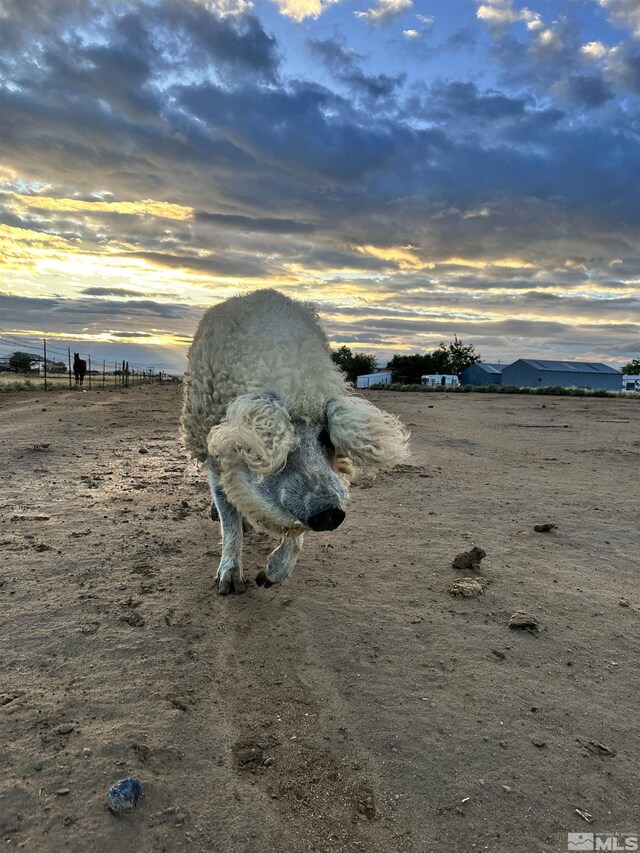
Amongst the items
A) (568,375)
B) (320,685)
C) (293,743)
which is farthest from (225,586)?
(568,375)

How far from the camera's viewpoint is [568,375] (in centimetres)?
6366

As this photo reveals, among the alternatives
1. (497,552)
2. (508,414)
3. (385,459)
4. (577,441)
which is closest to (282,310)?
(385,459)

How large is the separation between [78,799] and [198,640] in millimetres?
1314

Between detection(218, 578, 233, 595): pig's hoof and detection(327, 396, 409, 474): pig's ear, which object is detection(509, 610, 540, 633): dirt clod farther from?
detection(218, 578, 233, 595): pig's hoof

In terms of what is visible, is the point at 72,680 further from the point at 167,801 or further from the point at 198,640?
the point at 167,801

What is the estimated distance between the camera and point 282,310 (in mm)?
4809

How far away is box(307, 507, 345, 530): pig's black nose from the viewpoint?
3289mm

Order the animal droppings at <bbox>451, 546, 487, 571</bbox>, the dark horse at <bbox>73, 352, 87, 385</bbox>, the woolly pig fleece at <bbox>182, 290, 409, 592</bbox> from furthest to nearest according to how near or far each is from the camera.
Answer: the dark horse at <bbox>73, 352, 87, 385</bbox> < the animal droppings at <bbox>451, 546, 487, 571</bbox> < the woolly pig fleece at <bbox>182, 290, 409, 592</bbox>

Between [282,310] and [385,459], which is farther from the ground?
[282,310]
